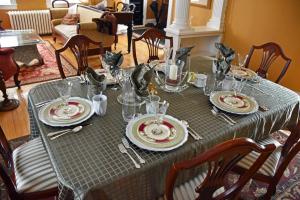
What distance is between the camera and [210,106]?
145 centimetres

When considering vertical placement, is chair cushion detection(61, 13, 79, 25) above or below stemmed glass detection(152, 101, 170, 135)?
above

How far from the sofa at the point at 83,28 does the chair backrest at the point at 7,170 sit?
2416 millimetres

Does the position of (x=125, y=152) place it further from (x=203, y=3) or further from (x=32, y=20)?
(x=32, y=20)

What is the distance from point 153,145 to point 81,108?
484mm

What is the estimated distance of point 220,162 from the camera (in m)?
0.93

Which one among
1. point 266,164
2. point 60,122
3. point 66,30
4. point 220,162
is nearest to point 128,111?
point 60,122

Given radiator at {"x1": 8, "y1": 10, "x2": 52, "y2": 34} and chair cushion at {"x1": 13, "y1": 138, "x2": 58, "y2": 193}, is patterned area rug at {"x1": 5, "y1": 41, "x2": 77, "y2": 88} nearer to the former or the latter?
radiator at {"x1": 8, "y1": 10, "x2": 52, "y2": 34}

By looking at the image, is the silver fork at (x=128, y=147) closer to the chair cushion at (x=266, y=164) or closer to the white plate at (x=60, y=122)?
the white plate at (x=60, y=122)

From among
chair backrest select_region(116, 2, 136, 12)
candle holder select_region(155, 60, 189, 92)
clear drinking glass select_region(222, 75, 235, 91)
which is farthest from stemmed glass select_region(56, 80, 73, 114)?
chair backrest select_region(116, 2, 136, 12)

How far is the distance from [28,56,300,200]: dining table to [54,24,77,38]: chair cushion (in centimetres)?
300

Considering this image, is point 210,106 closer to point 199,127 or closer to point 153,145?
point 199,127

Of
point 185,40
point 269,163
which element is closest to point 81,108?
point 269,163

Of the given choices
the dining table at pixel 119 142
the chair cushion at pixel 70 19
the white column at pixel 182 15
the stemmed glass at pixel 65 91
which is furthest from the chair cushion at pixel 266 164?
the chair cushion at pixel 70 19

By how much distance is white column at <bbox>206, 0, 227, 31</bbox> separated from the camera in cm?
340
